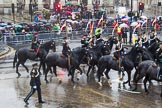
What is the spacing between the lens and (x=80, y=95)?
22.2m

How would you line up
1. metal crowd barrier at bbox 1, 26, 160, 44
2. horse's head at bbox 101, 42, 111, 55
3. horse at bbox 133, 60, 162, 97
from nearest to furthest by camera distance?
1. horse at bbox 133, 60, 162, 97
2. horse's head at bbox 101, 42, 111, 55
3. metal crowd barrier at bbox 1, 26, 160, 44

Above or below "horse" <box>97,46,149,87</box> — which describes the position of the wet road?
below

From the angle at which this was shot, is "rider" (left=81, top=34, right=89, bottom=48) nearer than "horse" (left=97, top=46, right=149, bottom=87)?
No

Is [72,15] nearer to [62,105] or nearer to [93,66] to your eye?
[93,66]

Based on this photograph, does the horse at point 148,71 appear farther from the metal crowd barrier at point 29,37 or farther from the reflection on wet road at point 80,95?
the metal crowd barrier at point 29,37

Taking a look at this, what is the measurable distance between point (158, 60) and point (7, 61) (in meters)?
14.6

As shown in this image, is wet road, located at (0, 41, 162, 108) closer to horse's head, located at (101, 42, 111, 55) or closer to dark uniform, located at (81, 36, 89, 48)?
horse's head, located at (101, 42, 111, 55)

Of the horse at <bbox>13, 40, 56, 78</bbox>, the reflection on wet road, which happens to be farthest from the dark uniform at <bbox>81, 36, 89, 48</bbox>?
the reflection on wet road

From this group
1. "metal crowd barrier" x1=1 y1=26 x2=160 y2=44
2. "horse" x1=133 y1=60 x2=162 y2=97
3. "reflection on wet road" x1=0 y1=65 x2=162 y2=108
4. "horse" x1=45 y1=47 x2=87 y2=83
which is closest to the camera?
"reflection on wet road" x1=0 y1=65 x2=162 y2=108

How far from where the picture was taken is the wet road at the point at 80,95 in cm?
2039

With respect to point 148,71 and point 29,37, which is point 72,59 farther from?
point 29,37

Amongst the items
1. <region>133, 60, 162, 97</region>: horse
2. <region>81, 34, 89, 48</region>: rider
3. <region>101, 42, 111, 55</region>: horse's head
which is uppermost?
<region>81, 34, 89, 48</region>: rider

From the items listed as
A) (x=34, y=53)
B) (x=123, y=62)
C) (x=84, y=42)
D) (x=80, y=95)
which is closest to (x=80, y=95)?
(x=80, y=95)

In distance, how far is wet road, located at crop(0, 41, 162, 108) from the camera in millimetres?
20391
